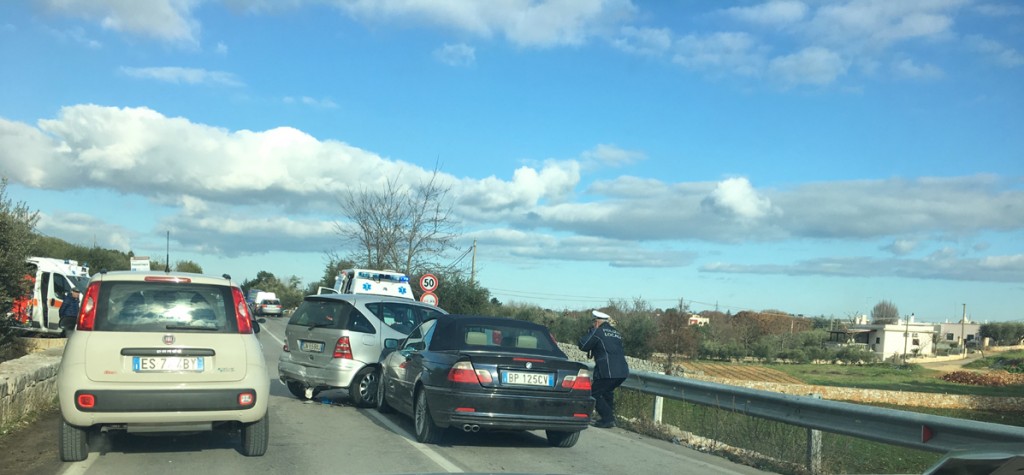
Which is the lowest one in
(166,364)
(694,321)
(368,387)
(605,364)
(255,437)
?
(694,321)

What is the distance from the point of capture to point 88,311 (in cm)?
792

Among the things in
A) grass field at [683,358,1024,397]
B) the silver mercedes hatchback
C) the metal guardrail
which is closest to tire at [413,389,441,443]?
the silver mercedes hatchback

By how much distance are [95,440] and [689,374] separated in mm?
35066

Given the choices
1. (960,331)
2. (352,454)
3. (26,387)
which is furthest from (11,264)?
(960,331)

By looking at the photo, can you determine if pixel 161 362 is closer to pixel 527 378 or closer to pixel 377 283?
pixel 527 378

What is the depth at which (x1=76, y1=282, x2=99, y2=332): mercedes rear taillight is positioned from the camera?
786cm

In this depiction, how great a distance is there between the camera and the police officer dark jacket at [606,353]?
40.7 ft

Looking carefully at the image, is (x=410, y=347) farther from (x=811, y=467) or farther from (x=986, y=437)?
(x=986, y=437)

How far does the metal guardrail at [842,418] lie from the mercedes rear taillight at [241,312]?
608 centimetres

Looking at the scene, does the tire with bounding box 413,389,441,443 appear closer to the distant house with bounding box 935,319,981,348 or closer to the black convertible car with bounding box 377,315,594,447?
the black convertible car with bounding box 377,315,594,447

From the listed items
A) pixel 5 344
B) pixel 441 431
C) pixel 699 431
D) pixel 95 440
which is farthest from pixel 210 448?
pixel 5 344

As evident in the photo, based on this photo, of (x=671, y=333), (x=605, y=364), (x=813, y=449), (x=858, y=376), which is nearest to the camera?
(x=813, y=449)

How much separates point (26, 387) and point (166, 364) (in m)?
4.49

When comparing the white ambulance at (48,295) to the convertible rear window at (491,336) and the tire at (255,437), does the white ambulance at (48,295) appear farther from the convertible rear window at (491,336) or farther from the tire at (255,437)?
the tire at (255,437)
